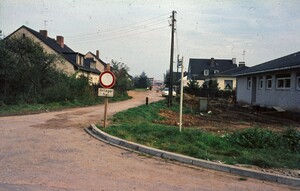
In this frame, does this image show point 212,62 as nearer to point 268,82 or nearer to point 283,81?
point 268,82

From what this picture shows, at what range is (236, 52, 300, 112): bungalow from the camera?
65.4 feet

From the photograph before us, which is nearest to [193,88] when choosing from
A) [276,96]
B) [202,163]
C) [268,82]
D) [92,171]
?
[268,82]

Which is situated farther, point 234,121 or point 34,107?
point 34,107

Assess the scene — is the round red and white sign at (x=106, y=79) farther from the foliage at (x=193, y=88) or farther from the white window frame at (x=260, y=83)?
the foliage at (x=193, y=88)

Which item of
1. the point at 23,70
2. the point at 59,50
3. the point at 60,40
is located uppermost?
the point at 60,40

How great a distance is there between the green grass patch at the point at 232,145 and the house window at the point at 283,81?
43.0ft

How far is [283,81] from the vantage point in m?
22.3

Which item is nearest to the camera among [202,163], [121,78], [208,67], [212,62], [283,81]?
[202,163]

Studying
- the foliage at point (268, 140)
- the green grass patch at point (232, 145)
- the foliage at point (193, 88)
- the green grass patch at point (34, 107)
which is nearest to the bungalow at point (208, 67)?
the foliage at point (193, 88)

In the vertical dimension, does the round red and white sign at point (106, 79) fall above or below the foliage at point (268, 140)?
above

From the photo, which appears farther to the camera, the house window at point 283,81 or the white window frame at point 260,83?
the white window frame at point 260,83

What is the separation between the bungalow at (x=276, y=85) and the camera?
19922 mm

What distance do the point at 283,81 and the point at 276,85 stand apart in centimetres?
112

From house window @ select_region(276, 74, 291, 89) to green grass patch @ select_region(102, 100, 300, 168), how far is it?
43.0 feet
